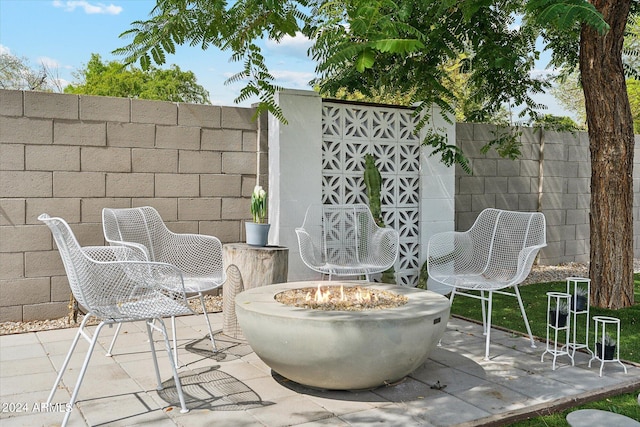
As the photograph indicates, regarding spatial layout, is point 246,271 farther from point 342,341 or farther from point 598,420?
point 598,420

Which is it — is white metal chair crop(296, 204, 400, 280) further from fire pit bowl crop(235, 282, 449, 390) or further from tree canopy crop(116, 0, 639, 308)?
fire pit bowl crop(235, 282, 449, 390)

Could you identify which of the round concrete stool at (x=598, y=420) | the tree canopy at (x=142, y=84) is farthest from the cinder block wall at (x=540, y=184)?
the tree canopy at (x=142, y=84)

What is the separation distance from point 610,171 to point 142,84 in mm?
17533

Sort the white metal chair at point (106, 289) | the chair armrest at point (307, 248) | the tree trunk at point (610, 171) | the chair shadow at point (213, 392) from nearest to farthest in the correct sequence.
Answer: the white metal chair at point (106, 289) → the chair shadow at point (213, 392) → the chair armrest at point (307, 248) → the tree trunk at point (610, 171)

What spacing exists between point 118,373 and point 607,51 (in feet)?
15.7

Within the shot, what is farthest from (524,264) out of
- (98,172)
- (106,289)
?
(98,172)

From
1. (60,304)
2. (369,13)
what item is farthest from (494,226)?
(60,304)

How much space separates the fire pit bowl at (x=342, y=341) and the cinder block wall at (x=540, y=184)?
4100mm

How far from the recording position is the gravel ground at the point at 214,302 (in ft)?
14.4

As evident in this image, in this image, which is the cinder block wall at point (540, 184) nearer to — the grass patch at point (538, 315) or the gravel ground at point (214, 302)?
the gravel ground at point (214, 302)

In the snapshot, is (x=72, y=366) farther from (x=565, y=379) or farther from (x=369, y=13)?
(x=565, y=379)

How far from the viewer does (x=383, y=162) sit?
5828mm

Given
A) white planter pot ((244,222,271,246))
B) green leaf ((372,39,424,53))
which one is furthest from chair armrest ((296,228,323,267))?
green leaf ((372,39,424,53))

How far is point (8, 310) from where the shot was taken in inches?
175
